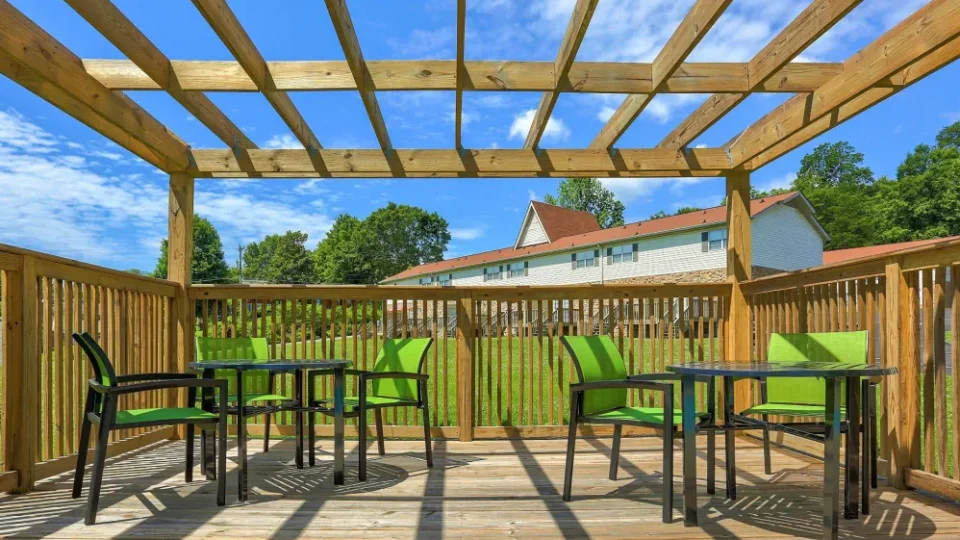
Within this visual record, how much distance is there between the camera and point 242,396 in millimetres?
3518

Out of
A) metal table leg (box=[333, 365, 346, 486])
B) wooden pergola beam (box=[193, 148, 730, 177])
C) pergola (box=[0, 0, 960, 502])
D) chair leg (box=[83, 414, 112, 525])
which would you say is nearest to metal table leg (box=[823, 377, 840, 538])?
pergola (box=[0, 0, 960, 502])

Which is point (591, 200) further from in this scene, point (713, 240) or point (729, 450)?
point (729, 450)

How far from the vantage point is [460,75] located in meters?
3.83

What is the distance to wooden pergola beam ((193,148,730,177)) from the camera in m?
5.28

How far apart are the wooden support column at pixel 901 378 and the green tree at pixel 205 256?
1814 inches

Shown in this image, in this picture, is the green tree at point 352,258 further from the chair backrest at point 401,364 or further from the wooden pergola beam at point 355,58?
the chair backrest at point 401,364

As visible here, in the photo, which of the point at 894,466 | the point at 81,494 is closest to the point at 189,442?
the point at 81,494

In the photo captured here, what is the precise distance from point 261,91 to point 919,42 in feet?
11.7

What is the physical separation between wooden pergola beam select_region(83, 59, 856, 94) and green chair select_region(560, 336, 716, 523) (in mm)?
1592

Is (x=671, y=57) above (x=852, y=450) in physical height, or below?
above

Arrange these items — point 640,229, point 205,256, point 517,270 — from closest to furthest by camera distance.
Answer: point 640,229 < point 517,270 < point 205,256

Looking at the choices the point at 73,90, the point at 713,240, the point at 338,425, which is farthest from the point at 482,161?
the point at 713,240

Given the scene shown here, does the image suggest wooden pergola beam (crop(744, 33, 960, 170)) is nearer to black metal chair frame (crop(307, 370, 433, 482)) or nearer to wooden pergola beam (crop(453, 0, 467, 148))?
wooden pergola beam (crop(453, 0, 467, 148))

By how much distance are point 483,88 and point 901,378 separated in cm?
292
